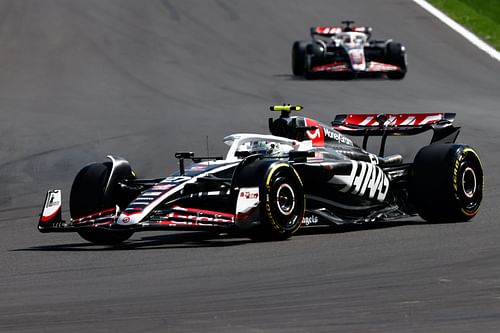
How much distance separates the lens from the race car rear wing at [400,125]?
14.2 metres

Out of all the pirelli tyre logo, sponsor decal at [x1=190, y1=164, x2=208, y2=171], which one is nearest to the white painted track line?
the pirelli tyre logo

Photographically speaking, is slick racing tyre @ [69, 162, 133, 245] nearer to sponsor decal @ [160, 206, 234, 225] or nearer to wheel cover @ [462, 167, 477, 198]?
sponsor decal @ [160, 206, 234, 225]

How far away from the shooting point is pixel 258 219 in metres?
11.7

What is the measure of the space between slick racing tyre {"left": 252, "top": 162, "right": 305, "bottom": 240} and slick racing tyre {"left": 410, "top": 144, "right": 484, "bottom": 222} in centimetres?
156

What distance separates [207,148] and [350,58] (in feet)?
58.7

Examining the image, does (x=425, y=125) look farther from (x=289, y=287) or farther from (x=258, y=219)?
(x=289, y=287)

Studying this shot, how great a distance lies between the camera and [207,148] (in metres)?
12.5

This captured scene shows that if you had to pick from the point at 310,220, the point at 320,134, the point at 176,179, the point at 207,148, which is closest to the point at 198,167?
the point at 207,148

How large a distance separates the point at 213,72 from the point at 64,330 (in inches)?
887

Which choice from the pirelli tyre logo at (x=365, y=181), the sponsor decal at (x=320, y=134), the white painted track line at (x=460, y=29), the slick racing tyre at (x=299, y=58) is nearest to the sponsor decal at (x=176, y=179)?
the pirelli tyre logo at (x=365, y=181)

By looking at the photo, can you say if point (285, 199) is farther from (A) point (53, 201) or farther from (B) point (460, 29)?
(B) point (460, 29)

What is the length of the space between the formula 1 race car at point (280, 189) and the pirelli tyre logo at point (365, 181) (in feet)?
0.03

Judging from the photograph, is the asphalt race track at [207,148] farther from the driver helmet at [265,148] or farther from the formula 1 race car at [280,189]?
the driver helmet at [265,148]

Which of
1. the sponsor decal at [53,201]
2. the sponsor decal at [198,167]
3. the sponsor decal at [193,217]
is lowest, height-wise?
the sponsor decal at [193,217]
